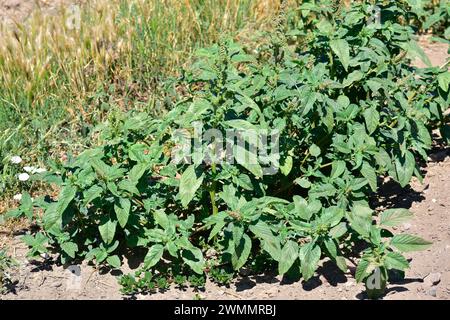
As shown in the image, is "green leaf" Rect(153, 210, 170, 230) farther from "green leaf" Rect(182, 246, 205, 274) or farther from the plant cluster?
the plant cluster

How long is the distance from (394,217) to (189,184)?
1085 millimetres

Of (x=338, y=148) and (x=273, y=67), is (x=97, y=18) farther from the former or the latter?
(x=338, y=148)

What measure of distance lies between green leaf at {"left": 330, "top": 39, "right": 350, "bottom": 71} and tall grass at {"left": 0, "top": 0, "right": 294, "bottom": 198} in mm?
1559

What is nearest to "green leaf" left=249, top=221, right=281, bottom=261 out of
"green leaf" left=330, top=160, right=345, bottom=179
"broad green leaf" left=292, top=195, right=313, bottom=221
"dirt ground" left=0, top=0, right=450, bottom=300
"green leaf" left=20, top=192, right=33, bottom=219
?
"broad green leaf" left=292, top=195, right=313, bottom=221

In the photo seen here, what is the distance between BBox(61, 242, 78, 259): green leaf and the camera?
436 centimetres

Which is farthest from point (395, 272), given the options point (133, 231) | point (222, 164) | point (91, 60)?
point (91, 60)

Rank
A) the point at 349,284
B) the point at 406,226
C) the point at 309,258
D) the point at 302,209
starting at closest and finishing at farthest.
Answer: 1. the point at 309,258
2. the point at 302,209
3. the point at 349,284
4. the point at 406,226

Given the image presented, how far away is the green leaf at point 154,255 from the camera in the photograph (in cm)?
415

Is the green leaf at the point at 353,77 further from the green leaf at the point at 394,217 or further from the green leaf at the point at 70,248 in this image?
the green leaf at the point at 70,248

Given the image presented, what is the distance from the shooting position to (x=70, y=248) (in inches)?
173

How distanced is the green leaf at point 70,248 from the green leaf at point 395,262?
5.38ft

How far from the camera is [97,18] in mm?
6117

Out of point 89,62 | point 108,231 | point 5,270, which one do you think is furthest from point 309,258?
point 89,62

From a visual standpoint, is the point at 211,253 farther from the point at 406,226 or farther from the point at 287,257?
the point at 406,226
